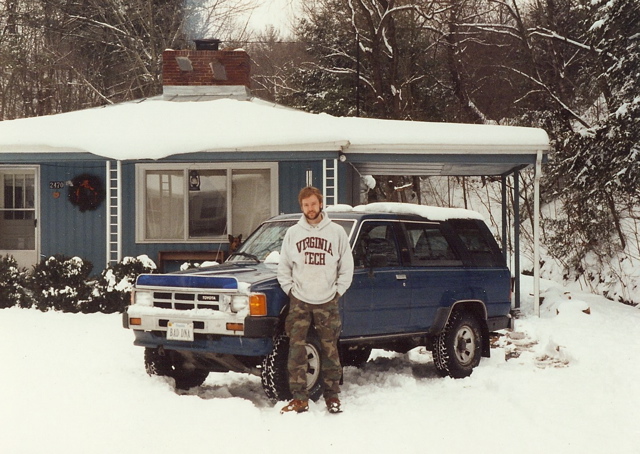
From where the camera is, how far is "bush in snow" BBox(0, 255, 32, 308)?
1444cm

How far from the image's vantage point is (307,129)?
15164 mm

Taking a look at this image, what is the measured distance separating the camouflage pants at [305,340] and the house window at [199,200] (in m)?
9.74

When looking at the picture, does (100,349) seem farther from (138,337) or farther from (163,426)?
(163,426)

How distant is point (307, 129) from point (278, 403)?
326 inches

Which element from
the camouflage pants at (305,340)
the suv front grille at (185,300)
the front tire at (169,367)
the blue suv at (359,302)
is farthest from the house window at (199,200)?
the camouflage pants at (305,340)

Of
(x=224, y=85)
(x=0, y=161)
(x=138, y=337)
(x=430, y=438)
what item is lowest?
(x=430, y=438)

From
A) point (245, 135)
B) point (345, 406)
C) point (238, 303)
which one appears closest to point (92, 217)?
point (245, 135)

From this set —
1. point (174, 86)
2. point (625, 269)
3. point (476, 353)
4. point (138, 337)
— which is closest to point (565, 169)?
point (625, 269)

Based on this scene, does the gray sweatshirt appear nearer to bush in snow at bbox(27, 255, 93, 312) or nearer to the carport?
the carport

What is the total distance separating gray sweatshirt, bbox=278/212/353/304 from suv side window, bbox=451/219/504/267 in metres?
2.80

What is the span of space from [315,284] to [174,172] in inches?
405

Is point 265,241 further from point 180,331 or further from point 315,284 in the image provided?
point 315,284

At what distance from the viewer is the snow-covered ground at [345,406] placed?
636 cm

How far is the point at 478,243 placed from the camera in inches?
400
